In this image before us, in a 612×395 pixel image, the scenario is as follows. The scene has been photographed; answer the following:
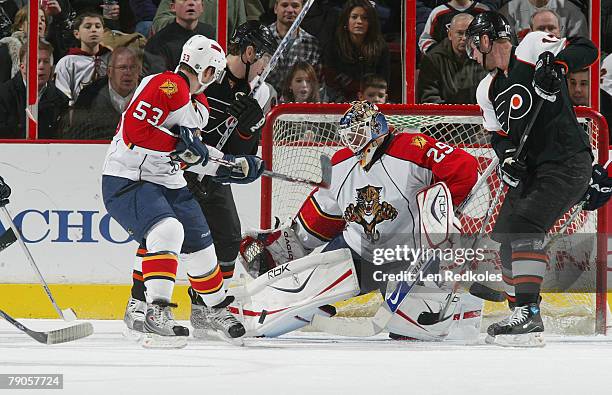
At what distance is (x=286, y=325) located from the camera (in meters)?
4.10

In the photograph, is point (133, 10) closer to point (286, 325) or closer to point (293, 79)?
point (293, 79)

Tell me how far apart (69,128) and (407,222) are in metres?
1.70

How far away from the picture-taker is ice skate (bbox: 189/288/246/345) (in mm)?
4008

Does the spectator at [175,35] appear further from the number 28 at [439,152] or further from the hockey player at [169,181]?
the number 28 at [439,152]

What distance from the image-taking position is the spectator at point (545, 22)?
5.07 m

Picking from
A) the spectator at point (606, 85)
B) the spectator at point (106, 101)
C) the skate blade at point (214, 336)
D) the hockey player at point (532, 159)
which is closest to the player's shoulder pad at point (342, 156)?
the hockey player at point (532, 159)

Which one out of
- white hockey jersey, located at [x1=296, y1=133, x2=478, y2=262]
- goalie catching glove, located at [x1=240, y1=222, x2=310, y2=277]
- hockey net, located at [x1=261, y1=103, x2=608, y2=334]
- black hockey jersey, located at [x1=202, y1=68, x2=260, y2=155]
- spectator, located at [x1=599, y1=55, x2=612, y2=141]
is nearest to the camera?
white hockey jersey, located at [x1=296, y1=133, x2=478, y2=262]

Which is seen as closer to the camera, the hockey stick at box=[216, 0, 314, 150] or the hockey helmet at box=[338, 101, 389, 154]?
the hockey helmet at box=[338, 101, 389, 154]

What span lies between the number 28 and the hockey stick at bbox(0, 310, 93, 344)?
134 cm

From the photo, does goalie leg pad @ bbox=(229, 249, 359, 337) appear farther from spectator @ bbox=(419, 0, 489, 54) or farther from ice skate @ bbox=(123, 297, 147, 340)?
spectator @ bbox=(419, 0, 489, 54)

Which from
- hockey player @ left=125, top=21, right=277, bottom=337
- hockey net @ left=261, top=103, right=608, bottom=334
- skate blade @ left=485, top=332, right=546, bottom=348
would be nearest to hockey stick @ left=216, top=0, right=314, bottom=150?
hockey player @ left=125, top=21, right=277, bottom=337

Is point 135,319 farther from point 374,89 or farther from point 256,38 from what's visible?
point 374,89

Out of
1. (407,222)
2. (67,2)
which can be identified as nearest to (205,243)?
(407,222)

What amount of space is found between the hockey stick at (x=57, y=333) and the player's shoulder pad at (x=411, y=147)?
4.02 ft
